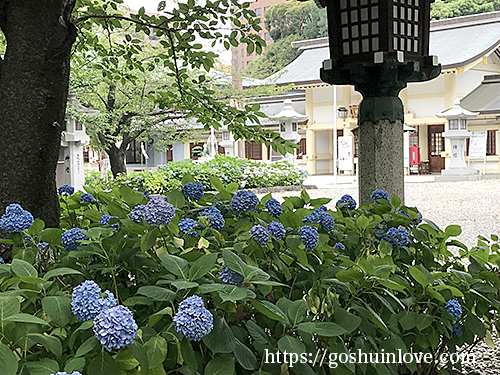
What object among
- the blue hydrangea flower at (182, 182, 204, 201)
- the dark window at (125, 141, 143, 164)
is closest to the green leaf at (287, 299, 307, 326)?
the blue hydrangea flower at (182, 182, 204, 201)

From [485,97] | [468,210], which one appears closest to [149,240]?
[468,210]

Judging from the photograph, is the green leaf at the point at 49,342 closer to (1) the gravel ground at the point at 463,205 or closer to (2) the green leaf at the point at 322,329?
(2) the green leaf at the point at 322,329

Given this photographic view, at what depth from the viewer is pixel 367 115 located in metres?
3.22

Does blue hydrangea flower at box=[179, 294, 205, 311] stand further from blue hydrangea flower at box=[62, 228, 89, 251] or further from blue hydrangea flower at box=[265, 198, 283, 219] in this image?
blue hydrangea flower at box=[265, 198, 283, 219]

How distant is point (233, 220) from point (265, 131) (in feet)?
2.90

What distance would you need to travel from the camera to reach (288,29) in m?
39.2

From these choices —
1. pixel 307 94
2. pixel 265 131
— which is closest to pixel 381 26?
pixel 265 131

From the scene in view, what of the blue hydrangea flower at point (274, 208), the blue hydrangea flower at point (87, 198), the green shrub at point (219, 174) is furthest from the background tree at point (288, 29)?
the blue hydrangea flower at point (274, 208)

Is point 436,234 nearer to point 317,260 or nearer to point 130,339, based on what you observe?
point 317,260

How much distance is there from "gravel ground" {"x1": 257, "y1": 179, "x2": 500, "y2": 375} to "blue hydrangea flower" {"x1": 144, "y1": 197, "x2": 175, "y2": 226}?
5.15 ft

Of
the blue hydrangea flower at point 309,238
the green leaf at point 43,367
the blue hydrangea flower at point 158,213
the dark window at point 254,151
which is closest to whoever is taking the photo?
the green leaf at point 43,367

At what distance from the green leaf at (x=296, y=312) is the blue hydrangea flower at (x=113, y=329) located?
1.24 ft

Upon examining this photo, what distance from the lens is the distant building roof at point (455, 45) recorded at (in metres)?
19.3

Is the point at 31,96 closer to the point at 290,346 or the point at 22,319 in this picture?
the point at 22,319
